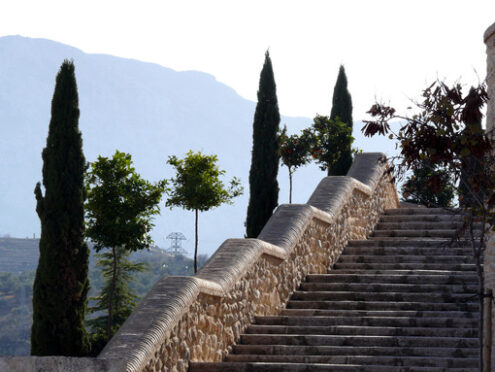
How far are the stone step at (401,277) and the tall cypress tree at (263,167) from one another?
7.24 metres

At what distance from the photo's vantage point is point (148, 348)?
23.7ft

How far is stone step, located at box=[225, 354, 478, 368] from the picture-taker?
831 centimetres

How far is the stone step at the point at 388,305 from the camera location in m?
9.91

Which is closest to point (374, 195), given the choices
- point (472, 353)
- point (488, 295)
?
point (472, 353)

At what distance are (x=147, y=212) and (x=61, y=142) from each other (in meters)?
2.29

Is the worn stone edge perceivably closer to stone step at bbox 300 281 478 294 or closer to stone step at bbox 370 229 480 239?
stone step at bbox 300 281 478 294

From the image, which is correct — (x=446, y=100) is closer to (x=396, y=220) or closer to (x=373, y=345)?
(x=373, y=345)

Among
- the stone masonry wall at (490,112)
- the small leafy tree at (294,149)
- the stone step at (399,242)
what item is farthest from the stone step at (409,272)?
the small leafy tree at (294,149)

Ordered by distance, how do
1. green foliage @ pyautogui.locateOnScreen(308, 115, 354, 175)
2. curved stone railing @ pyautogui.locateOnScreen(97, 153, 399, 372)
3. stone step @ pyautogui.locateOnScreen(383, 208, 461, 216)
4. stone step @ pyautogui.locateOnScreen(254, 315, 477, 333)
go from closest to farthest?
1. curved stone railing @ pyautogui.locateOnScreen(97, 153, 399, 372)
2. stone step @ pyautogui.locateOnScreen(254, 315, 477, 333)
3. stone step @ pyautogui.locateOnScreen(383, 208, 461, 216)
4. green foliage @ pyautogui.locateOnScreen(308, 115, 354, 175)

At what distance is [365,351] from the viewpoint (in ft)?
28.6

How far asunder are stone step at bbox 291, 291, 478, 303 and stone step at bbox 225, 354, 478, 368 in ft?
5.96

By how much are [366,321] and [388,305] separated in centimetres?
61

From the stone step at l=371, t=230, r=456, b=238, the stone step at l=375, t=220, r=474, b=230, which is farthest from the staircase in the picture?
the stone step at l=375, t=220, r=474, b=230

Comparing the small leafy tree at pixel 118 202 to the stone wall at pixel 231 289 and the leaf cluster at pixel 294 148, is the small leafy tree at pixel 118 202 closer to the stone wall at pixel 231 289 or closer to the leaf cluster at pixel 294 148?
the stone wall at pixel 231 289
